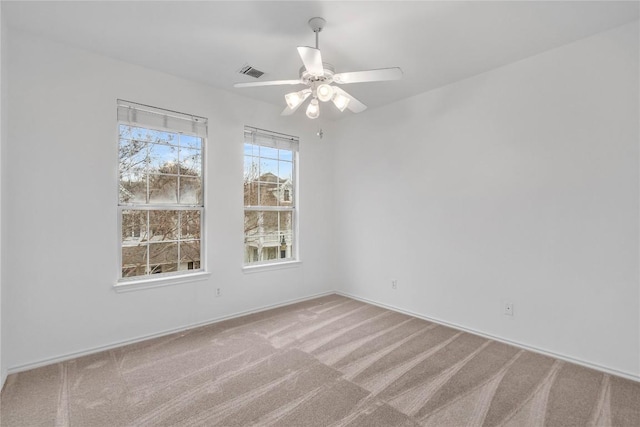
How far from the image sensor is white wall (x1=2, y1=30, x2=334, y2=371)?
8.07 ft

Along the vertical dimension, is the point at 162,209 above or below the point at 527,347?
above

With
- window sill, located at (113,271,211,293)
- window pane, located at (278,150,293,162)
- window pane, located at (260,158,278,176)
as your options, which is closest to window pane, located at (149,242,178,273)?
window sill, located at (113,271,211,293)

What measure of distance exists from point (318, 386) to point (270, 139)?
2948 millimetres

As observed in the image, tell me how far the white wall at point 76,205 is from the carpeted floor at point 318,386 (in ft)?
0.91

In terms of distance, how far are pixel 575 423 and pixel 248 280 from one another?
316cm

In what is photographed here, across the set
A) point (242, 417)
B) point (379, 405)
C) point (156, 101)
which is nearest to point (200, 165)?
point (156, 101)

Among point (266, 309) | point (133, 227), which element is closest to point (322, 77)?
point (133, 227)

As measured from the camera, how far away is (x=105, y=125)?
9.36 feet

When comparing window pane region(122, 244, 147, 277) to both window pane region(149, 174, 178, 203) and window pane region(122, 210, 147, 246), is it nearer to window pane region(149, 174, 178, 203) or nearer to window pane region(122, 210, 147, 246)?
window pane region(122, 210, 147, 246)

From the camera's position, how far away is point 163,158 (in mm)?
3279

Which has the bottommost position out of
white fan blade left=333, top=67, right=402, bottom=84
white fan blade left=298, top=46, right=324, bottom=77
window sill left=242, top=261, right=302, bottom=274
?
window sill left=242, top=261, right=302, bottom=274

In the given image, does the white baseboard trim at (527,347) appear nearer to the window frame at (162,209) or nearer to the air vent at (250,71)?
the window frame at (162,209)

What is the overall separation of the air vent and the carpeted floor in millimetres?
2656

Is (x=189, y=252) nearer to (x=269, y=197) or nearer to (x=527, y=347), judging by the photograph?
(x=269, y=197)
